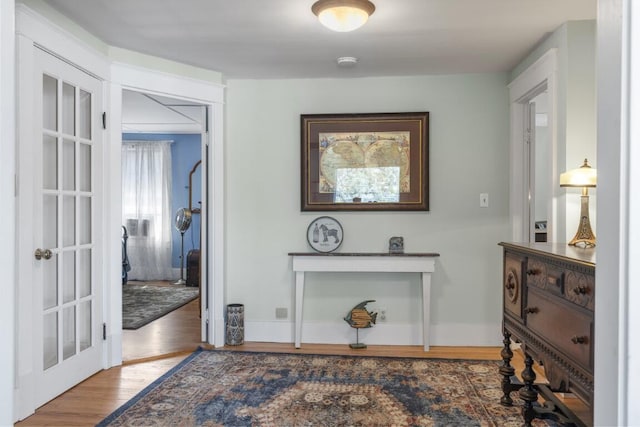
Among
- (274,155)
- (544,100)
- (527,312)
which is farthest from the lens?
(544,100)

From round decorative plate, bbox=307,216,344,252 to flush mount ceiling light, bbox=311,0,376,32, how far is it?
1828 millimetres

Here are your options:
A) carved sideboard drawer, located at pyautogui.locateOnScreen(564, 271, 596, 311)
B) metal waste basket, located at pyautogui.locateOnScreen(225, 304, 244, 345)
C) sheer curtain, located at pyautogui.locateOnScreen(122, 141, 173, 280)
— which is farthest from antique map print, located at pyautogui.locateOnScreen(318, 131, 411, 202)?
sheer curtain, located at pyautogui.locateOnScreen(122, 141, 173, 280)

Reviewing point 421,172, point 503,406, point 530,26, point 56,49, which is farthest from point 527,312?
point 56,49

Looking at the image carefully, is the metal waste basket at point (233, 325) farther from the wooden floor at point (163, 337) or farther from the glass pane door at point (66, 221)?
the glass pane door at point (66, 221)

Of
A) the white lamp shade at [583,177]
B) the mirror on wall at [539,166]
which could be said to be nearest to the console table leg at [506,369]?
the white lamp shade at [583,177]

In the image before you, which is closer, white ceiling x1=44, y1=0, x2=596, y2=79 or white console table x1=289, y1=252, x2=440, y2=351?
white ceiling x1=44, y1=0, x2=596, y2=79

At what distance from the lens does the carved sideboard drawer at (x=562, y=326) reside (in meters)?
1.44

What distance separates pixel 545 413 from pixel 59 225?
2876 millimetres

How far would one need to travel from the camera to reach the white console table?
12.5ft

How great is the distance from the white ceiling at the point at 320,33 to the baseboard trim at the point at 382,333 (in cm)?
218

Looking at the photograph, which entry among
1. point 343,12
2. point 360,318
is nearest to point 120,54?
point 343,12

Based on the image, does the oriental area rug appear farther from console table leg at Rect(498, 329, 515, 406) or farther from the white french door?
the white french door

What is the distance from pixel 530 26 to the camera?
2912mm

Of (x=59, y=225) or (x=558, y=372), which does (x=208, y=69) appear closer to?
(x=59, y=225)
